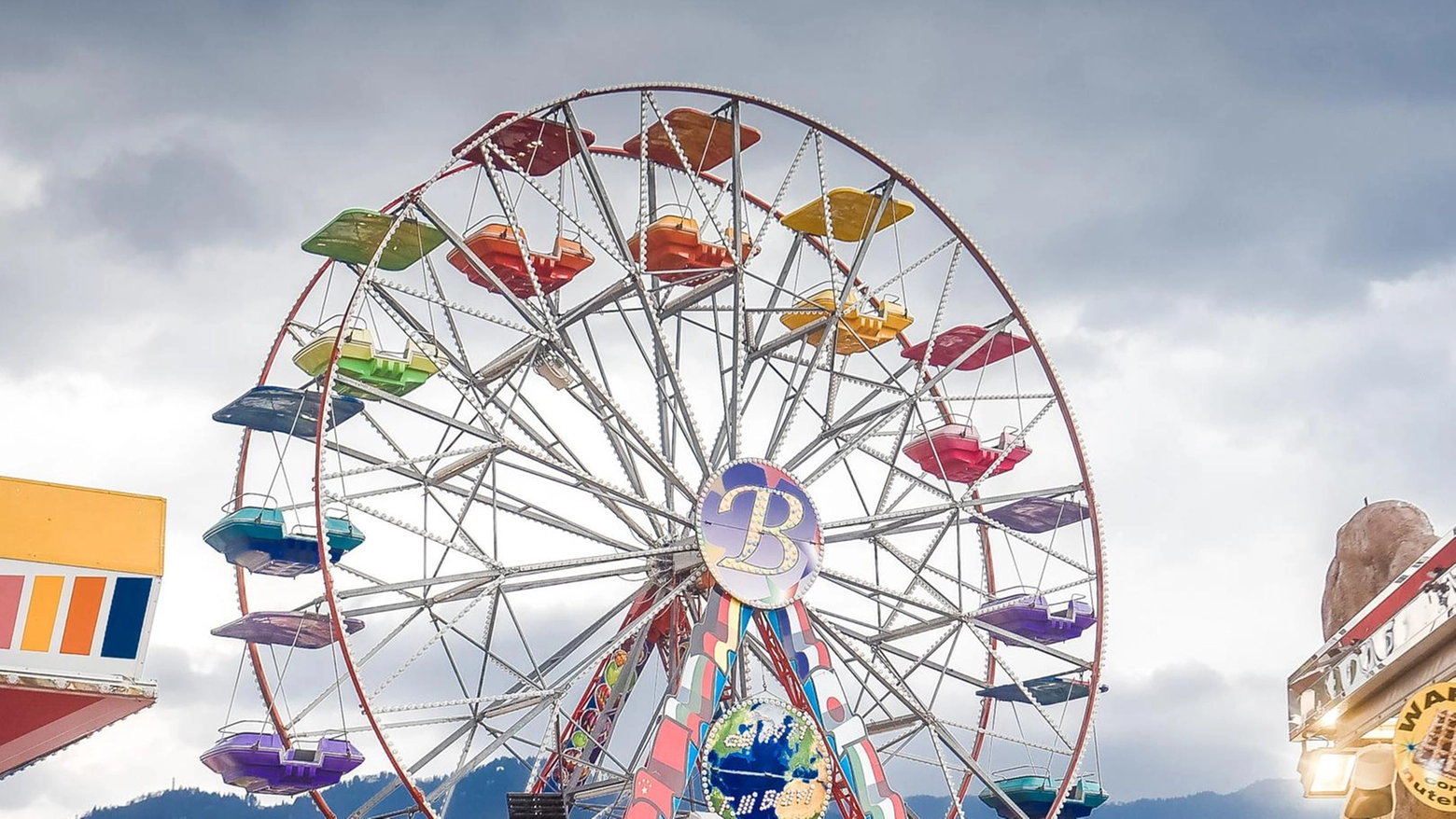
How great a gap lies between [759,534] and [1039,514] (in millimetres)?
4232

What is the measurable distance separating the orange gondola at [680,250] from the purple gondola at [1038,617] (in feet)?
16.8

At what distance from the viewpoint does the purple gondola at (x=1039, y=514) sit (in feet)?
68.6

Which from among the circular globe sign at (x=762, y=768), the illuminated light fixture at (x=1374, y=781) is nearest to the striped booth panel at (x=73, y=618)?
the circular globe sign at (x=762, y=768)

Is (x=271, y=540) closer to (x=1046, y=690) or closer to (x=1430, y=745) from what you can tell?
(x=1046, y=690)

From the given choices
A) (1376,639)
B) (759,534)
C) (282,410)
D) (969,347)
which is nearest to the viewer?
(1376,639)

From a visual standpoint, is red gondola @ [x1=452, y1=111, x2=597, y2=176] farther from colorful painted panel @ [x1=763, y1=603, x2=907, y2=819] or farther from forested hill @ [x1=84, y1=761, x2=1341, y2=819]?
forested hill @ [x1=84, y1=761, x2=1341, y2=819]

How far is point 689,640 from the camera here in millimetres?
18469

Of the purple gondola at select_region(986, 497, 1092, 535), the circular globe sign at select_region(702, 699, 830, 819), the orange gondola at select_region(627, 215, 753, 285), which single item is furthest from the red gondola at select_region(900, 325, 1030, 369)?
the circular globe sign at select_region(702, 699, 830, 819)

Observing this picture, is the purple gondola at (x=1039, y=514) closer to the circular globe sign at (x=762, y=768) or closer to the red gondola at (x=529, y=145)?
the circular globe sign at (x=762, y=768)

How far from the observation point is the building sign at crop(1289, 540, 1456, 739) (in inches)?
436

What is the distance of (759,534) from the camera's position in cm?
1864

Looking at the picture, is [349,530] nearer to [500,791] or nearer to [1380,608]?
[1380,608]

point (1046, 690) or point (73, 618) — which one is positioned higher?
point (1046, 690)

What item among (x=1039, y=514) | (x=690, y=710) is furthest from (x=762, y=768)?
(x=1039, y=514)
